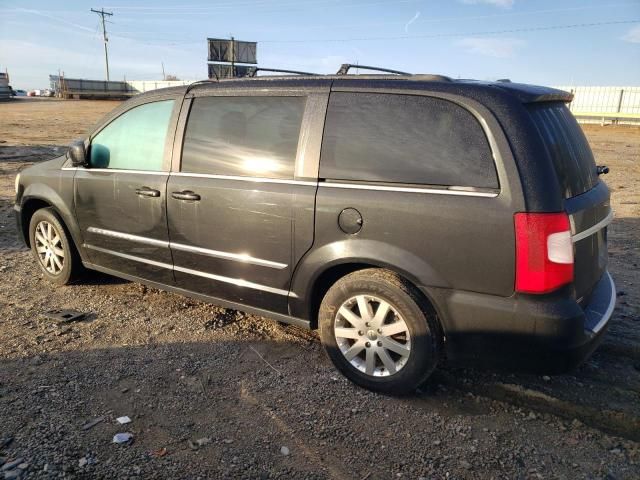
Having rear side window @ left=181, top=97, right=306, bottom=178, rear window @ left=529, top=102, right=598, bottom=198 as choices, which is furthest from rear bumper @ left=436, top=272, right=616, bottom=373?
rear side window @ left=181, top=97, right=306, bottom=178

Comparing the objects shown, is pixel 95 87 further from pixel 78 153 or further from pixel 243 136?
pixel 243 136

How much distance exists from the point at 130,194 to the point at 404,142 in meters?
2.25

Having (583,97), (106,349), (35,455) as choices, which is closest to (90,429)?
(35,455)

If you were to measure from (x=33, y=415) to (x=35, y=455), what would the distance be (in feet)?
1.21

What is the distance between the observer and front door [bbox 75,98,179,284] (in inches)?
146

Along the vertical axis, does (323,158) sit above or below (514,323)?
above

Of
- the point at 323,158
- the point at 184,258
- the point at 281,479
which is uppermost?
the point at 323,158

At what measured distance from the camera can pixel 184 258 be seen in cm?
363

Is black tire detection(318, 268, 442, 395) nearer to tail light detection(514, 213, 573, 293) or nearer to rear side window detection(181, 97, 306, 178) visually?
tail light detection(514, 213, 573, 293)

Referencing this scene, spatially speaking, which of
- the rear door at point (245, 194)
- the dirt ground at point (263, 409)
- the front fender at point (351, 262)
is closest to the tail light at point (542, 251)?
the front fender at point (351, 262)

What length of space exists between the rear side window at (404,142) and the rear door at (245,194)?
147 mm

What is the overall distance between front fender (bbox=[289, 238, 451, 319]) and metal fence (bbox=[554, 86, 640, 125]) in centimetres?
3272

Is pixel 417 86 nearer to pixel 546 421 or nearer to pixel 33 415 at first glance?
pixel 546 421

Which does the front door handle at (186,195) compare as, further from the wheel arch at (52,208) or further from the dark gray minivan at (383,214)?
the wheel arch at (52,208)
